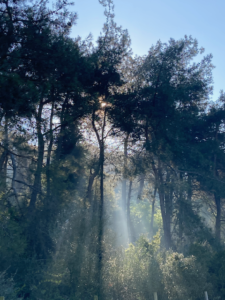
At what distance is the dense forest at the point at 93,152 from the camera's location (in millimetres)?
9617

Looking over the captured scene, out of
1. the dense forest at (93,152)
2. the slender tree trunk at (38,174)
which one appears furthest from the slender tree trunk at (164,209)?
the slender tree trunk at (38,174)

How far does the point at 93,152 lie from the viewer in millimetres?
17234

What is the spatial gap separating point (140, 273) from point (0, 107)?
8.07m

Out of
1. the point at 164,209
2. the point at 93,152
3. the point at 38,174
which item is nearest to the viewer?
the point at 38,174

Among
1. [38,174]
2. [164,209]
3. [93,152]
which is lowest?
[164,209]

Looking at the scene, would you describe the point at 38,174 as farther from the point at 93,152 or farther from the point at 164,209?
the point at 164,209

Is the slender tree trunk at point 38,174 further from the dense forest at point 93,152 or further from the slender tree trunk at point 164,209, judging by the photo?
the slender tree trunk at point 164,209

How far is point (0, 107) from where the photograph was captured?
8812 mm

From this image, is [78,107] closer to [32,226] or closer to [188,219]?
[32,226]

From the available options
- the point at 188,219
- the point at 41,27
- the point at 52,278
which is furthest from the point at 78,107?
the point at 188,219

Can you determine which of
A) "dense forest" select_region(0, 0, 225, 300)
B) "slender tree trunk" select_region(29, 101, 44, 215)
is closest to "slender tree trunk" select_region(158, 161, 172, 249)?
"dense forest" select_region(0, 0, 225, 300)

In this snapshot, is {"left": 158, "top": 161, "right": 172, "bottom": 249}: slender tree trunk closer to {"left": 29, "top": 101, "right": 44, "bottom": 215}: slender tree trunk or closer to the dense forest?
the dense forest

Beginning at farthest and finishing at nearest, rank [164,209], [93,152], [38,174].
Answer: [164,209], [93,152], [38,174]

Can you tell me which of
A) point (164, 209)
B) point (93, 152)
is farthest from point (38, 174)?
point (164, 209)
